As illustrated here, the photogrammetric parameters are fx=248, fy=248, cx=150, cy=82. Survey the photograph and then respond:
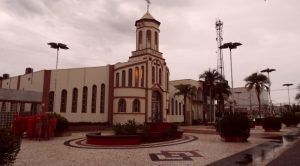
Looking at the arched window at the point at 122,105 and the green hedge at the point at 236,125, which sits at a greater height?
the arched window at the point at 122,105

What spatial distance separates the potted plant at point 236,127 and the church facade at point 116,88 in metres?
18.0

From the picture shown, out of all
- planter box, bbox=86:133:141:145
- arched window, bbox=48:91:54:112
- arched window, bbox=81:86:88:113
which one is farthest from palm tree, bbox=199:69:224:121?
planter box, bbox=86:133:141:145

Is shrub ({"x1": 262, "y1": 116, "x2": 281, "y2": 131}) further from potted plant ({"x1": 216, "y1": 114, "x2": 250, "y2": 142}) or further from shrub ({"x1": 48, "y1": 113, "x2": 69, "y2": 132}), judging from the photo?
shrub ({"x1": 48, "y1": 113, "x2": 69, "y2": 132})

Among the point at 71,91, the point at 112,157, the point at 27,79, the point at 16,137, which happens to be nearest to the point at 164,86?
the point at 71,91

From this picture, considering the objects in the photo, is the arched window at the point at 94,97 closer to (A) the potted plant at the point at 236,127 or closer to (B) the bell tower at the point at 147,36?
(B) the bell tower at the point at 147,36

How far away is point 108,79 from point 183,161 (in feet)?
91.0

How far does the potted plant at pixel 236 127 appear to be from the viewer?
18.1 meters

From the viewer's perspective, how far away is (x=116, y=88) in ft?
117

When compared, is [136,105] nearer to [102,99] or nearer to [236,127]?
[102,99]

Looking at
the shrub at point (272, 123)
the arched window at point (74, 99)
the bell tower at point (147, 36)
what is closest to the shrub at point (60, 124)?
the arched window at point (74, 99)

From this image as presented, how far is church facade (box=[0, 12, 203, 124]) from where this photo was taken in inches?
1400

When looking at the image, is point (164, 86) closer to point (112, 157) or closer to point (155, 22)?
point (155, 22)

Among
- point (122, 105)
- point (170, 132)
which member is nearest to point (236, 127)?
point (170, 132)

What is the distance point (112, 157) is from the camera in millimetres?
11859
